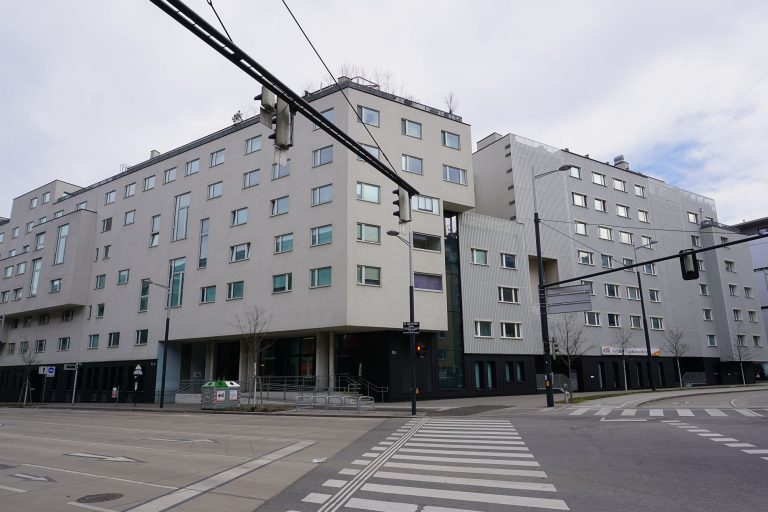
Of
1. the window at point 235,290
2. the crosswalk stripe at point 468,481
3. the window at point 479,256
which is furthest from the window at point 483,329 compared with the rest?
the crosswalk stripe at point 468,481

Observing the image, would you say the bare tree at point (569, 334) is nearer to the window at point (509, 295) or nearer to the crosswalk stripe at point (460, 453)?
the window at point (509, 295)

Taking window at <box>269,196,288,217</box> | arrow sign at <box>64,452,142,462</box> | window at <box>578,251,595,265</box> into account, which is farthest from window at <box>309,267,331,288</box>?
window at <box>578,251,595,265</box>

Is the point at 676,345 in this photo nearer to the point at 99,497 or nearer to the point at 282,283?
the point at 282,283

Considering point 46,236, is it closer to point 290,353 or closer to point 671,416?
point 290,353

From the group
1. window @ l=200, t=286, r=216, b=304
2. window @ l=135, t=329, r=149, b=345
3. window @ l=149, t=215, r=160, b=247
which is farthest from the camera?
window @ l=149, t=215, r=160, b=247

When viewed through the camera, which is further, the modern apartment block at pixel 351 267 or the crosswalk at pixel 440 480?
the modern apartment block at pixel 351 267

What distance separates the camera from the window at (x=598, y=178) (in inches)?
1980

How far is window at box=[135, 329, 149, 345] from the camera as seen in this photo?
42.9 meters

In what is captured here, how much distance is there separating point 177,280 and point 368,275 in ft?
59.6

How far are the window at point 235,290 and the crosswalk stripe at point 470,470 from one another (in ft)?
94.3

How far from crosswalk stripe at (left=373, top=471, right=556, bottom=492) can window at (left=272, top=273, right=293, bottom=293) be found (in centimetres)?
2589

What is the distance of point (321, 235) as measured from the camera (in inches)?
1320

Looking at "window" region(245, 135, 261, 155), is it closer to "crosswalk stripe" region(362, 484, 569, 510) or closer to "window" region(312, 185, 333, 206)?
"window" region(312, 185, 333, 206)

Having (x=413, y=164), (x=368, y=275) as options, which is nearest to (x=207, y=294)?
(x=368, y=275)
